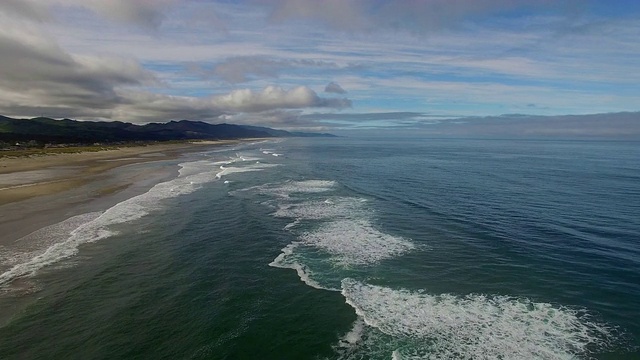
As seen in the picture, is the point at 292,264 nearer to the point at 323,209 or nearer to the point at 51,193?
the point at 323,209

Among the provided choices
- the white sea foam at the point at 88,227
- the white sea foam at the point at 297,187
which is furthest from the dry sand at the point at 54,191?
the white sea foam at the point at 297,187

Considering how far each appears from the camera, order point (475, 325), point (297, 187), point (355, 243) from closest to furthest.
Result: point (475, 325) → point (355, 243) → point (297, 187)

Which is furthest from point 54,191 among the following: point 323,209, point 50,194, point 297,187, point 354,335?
point 354,335

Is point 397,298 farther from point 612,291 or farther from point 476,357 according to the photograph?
point 612,291

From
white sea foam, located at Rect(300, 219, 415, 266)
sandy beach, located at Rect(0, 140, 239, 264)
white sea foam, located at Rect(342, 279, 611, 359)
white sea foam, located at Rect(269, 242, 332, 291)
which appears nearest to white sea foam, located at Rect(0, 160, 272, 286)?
sandy beach, located at Rect(0, 140, 239, 264)

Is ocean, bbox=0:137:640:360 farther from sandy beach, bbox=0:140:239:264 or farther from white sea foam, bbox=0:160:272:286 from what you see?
sandy beach, bbox=0:140:239:264
